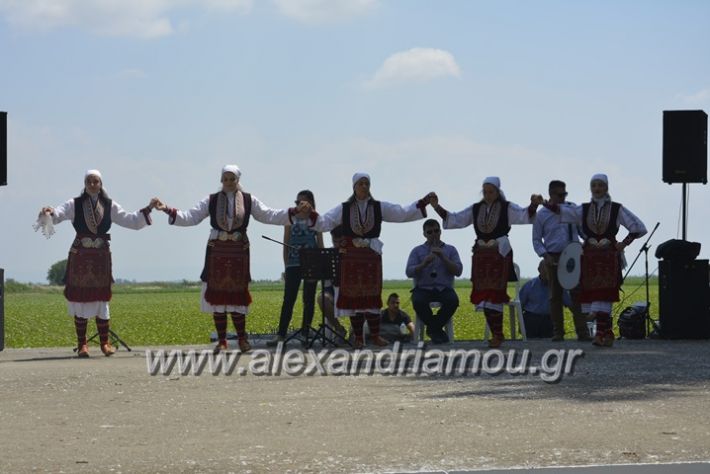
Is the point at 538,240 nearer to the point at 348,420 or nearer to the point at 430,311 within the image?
the point at 430,311

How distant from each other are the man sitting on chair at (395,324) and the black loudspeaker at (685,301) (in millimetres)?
3042

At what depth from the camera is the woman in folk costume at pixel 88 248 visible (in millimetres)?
13508

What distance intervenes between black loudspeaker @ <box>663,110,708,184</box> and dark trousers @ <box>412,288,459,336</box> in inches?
124

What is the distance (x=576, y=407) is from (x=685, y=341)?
22.2ft

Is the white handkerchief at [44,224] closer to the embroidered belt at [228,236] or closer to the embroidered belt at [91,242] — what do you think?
the embroidered belt at [91,242]

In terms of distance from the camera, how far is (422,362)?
1212 centimetres

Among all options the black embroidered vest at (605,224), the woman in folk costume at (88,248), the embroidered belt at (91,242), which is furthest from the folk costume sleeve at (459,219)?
the embroidered belt at (91,242)

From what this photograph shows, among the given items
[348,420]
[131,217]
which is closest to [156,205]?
[131,217]

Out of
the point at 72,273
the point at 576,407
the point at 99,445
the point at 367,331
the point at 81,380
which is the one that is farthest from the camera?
the point at 367,331

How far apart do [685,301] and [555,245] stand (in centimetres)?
191

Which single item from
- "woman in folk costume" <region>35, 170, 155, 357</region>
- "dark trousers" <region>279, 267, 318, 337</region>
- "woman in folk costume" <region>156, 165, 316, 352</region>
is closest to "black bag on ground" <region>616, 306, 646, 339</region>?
"dark trousers" <region>279, 267, 318, 337</region>

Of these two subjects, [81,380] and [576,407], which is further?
[81,380]

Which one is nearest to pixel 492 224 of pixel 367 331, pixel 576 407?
pixel 367 331

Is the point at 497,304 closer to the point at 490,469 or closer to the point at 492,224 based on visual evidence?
the point at 492,224
